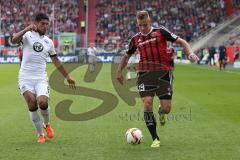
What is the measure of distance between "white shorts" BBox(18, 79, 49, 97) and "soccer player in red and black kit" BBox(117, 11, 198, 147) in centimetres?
172

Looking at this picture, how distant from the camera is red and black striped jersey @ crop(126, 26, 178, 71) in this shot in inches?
432

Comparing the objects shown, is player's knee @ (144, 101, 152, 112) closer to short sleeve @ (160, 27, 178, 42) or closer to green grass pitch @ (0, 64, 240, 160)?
green grass pitch @ (0, 64, 240, 160)

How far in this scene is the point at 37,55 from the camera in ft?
37.1

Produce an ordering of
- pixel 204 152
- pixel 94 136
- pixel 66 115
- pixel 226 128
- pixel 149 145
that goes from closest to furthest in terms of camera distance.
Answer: pixel 204 152 < pixel 149 145 < pixel 94 136 < pixel 226 128 < pixel 66 115

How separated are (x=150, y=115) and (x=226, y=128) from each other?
2.98 meters

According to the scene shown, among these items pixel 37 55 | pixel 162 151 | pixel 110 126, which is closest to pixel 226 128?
pixel 110 126

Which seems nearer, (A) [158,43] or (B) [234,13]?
(A) [158,43]

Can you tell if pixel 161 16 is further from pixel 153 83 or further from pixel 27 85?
pixel 27 85

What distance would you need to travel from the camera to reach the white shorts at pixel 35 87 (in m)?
11.2

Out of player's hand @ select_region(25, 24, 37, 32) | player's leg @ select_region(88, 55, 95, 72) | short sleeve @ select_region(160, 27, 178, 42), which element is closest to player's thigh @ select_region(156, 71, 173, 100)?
short sleeve @ select_region(160, 27, 178, 42)

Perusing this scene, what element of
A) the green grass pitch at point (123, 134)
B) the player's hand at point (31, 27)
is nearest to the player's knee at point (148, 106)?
the green grass pitch at point (123, 134)

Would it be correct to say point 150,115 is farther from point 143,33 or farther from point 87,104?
point 87,104

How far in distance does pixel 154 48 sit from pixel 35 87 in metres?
2.41

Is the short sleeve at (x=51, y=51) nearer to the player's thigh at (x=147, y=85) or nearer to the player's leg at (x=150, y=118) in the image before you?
the player's thigh at (x=147, y=85)
